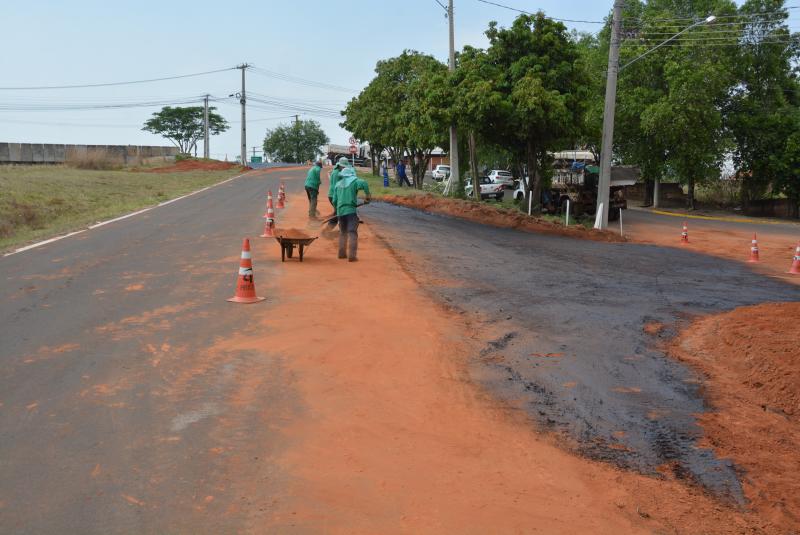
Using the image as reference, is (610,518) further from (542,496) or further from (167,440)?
(167,440)

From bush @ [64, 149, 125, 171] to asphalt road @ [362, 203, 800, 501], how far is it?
43.4 m

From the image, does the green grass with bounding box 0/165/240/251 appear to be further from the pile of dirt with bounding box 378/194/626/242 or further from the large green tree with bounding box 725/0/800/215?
the large green tree with bounding box 725/0/800/215

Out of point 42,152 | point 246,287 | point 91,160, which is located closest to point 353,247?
point 246,287

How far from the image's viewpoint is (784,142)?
128ft

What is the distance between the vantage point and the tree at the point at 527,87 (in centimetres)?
2628

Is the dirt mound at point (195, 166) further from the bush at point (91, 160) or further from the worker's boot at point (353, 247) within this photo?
the worker's boot at point (353, 247)

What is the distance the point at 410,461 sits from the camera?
5332 millimetres

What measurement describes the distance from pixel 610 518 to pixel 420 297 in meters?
6.59

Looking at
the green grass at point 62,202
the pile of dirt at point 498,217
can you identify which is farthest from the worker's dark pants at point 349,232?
the pile of dirt at point 498,217

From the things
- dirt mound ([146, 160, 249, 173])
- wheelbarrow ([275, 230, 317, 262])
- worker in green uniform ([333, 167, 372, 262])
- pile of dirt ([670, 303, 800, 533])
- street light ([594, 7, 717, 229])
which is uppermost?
street light ([594, 7, 717, 229])

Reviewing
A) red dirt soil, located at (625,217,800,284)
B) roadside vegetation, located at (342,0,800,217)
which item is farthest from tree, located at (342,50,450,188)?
red dirt soil, located at (625,217,800,284)

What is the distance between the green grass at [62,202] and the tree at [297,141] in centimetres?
7965

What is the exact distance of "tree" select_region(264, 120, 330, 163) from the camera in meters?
121

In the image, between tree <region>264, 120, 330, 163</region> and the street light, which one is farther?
tree <region>264, 120, 330, 163</region>
